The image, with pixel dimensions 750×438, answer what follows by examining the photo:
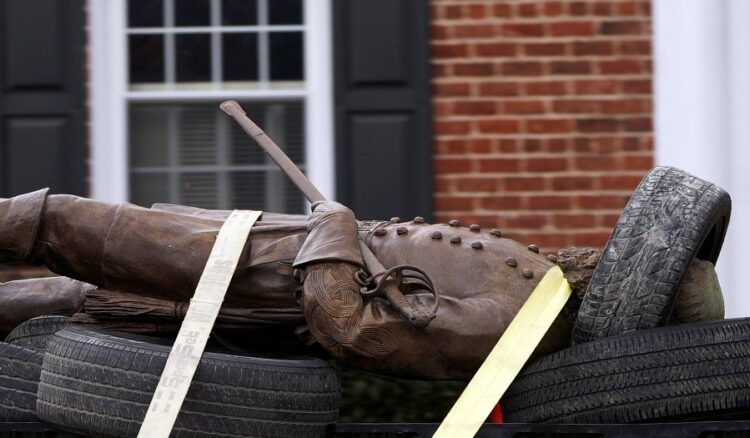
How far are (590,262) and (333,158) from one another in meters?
2.24

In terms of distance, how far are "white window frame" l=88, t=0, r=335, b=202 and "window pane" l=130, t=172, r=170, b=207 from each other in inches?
2.9

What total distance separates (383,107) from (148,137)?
1.00 m

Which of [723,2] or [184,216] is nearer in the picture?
[184,216]

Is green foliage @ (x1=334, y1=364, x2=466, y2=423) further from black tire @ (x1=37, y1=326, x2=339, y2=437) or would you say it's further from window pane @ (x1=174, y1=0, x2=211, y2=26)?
window pane @ (x1=174, y1=0, x2=211, y2=26)

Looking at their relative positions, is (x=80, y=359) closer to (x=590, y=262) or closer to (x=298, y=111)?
(x=590, y=262)

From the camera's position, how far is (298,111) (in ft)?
16.6

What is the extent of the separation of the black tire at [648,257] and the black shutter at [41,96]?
277 cm

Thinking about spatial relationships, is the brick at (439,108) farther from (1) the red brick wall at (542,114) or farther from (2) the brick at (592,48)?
(2) the brick at (592,48)

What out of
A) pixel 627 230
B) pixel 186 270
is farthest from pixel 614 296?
pixel 186 270

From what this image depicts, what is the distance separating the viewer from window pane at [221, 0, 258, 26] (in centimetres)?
507

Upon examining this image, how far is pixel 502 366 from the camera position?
2.73 meters

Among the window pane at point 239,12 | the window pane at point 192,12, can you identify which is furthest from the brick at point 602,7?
the window pane at point 192,12

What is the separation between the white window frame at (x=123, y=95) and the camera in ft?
16.4

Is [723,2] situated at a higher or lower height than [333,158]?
higher
